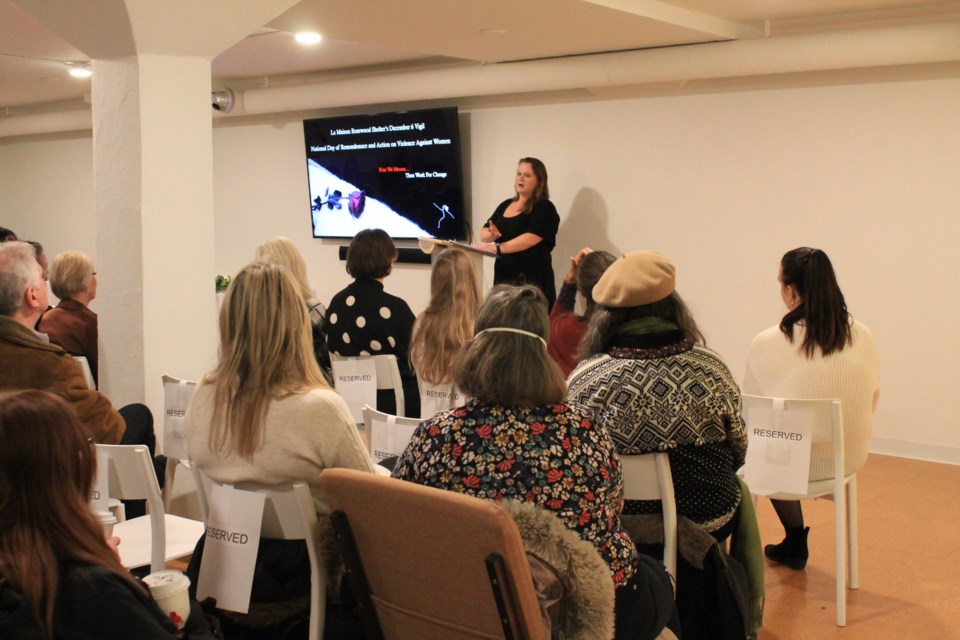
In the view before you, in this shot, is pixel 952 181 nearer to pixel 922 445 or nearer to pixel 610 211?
pixel 922 445

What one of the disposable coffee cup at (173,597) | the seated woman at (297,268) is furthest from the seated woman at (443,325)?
the disposable coffee cup at (173,597)

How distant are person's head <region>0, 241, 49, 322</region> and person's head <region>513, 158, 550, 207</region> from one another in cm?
404

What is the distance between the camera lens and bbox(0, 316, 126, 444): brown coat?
2688 millimetres

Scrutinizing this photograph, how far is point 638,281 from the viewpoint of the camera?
2529 mm

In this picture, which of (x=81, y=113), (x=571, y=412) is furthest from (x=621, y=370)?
(x=81, y=113)

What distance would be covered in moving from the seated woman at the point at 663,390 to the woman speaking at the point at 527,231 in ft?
12.3

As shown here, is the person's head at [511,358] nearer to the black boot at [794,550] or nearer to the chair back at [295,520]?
the chair back at [295,520]

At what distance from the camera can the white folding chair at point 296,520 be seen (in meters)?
2.15

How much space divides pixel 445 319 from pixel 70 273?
1751 mm

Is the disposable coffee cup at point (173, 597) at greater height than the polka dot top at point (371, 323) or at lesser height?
lesser

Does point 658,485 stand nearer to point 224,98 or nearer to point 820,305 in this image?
point 820,305

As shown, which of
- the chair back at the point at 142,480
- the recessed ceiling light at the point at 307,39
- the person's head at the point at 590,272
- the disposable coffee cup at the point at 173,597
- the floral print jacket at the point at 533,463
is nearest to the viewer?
the disposable coffee cup at the point at 173,597

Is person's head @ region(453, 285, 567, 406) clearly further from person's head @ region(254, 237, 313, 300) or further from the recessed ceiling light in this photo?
the recessed ceiling light

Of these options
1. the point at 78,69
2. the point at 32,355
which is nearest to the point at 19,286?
the point at 32,355
